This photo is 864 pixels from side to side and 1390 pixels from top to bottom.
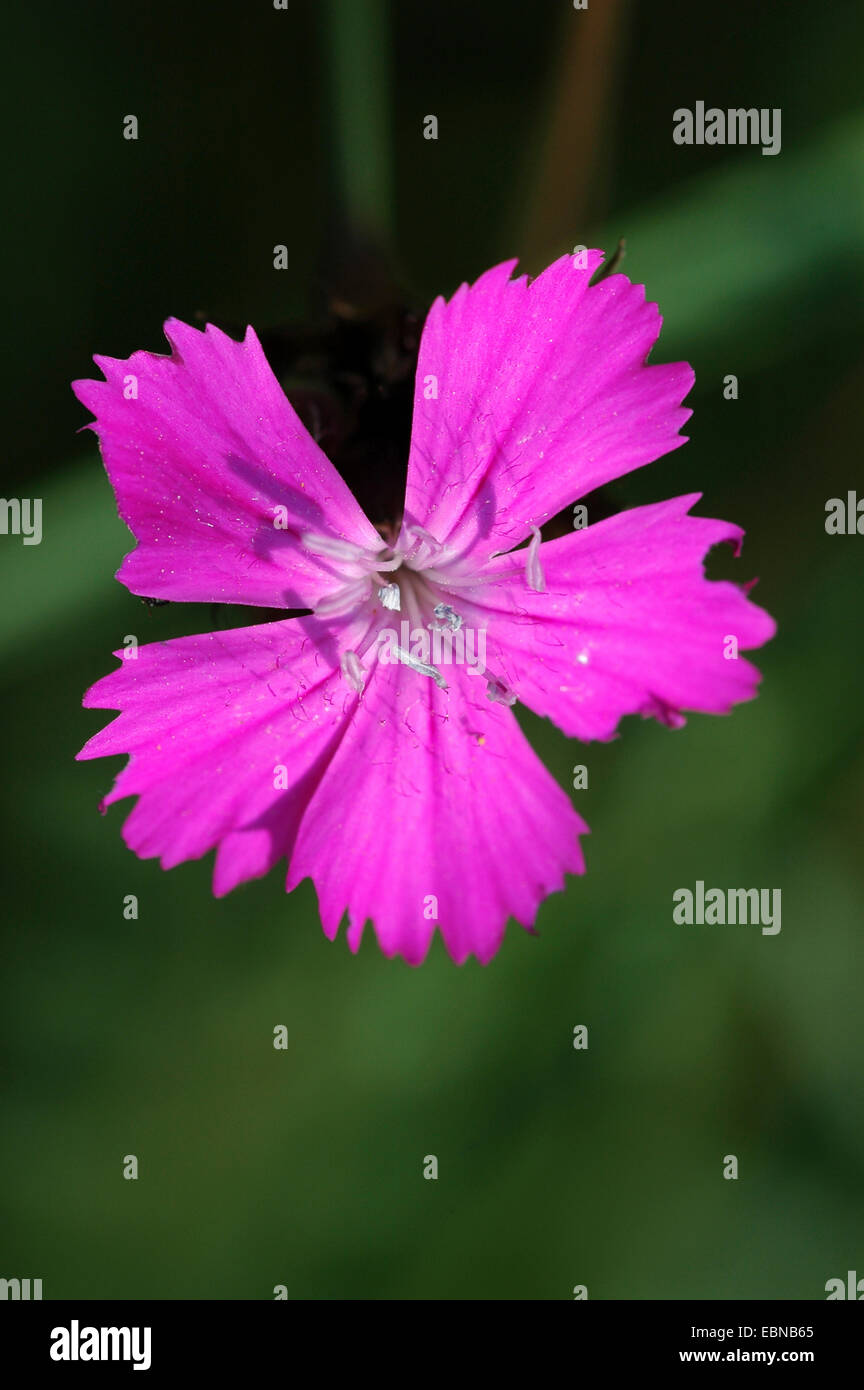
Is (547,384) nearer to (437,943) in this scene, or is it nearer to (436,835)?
(436,835)

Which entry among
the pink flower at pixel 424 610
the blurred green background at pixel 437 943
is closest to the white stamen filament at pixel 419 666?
the pink flower at pixel 424 610

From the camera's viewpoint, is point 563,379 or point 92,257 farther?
point 92,257

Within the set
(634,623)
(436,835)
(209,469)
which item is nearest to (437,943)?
(436,835)

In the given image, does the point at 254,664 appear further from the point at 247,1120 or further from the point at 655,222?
the point at 247,1120

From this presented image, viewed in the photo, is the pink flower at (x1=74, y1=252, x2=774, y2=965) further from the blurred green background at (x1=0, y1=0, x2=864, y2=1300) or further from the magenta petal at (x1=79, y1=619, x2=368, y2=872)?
the blurred green background at (x1=0, y1=0, x2=864, y2=1300)

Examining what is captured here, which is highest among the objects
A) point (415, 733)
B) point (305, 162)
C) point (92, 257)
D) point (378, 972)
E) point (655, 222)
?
point (305, 162)

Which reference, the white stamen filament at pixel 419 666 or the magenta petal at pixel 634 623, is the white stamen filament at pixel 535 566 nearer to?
the magenta petal at pixel 634 623
